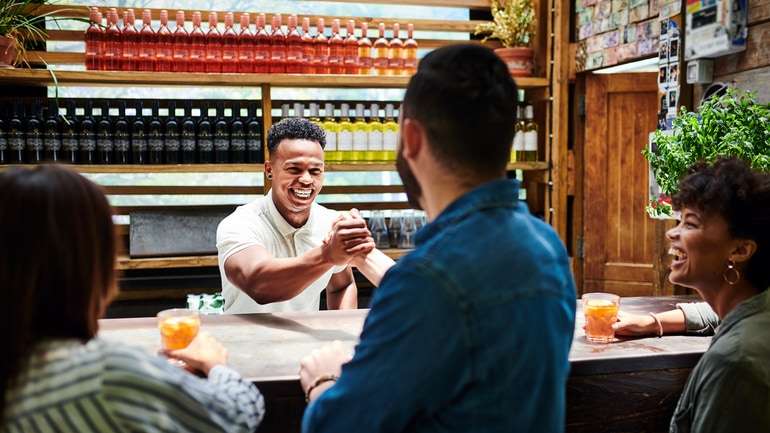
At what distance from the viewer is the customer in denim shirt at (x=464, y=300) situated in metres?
0.98

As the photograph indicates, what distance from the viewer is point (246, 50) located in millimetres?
3928

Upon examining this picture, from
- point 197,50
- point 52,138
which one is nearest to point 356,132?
point 197,50

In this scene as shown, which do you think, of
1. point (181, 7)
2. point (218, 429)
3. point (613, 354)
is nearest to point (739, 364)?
point (613, 354)

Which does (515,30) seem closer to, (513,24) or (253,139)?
(513,24)

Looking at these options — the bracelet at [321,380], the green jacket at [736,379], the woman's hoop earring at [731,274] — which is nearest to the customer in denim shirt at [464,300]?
the bracelet at [321,380]

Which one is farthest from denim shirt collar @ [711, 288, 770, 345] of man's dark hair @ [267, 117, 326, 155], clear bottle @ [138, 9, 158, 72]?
clear bottle @ [138, 9, 158, 72]

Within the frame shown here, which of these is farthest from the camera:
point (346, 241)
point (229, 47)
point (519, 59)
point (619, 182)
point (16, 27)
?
point (619, 182)

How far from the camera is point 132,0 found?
171 inches

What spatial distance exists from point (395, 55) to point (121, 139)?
4.99 feet

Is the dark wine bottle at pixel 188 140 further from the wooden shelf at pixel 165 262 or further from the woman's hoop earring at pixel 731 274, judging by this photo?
the woman's hoop earring at pixel 731 274

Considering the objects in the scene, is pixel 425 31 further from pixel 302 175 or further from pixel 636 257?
pixel 302 175

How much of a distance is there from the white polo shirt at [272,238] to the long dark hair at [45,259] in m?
1.48

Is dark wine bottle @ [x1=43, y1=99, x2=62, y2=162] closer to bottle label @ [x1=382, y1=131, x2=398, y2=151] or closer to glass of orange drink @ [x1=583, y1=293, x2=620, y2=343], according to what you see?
bottle label @ [x1=382, y1=131, x2=398, y2=151]

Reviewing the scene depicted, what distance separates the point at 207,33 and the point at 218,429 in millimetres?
3092
